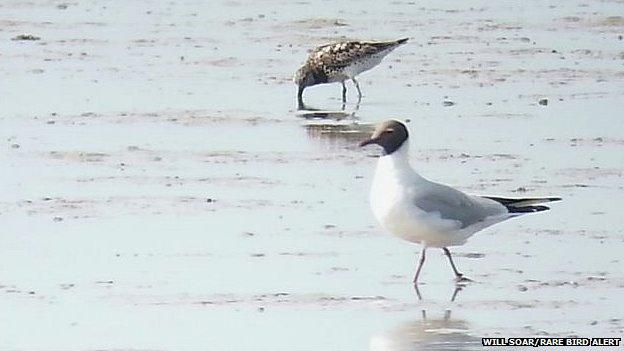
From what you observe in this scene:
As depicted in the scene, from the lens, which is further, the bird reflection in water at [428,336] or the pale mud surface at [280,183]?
the pale mud surface at [280,183]

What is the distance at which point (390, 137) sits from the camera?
10.3 metres

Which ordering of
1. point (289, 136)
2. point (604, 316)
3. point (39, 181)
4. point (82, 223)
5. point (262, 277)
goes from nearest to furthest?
1. point (604, 316)
2. point (262, 277)
3. point (82, 223)
4. point (39, 181)
5. point (289, 136)

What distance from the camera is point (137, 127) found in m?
15.2

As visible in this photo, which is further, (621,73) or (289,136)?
(621,73)

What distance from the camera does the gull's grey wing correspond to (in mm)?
10078

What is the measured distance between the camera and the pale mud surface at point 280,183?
9.12 m

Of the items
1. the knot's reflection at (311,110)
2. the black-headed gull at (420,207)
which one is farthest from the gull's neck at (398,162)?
the knot's reflection at (311,110)

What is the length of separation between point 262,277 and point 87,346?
1.64 m

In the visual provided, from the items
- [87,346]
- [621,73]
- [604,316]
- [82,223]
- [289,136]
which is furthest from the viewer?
[621,73]

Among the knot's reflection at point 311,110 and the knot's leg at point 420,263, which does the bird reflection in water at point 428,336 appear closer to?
the knot's leg at point 420,263

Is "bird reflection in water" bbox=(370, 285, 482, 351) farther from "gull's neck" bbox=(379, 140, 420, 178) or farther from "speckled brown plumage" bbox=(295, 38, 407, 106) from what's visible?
"speckled brown plumage" bbox=(295, 38, 407, 106)

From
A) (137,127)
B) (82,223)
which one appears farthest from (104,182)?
(137,127)

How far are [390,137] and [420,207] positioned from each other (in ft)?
1.62

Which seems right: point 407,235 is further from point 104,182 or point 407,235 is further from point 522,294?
point 104,182
